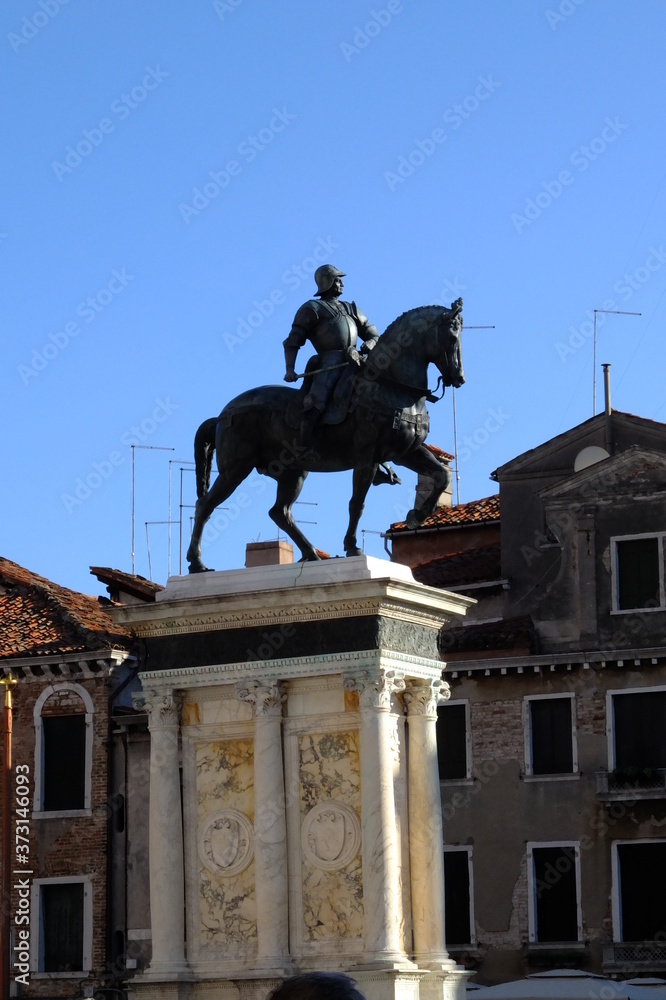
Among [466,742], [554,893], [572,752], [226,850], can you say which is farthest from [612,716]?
[226,850]

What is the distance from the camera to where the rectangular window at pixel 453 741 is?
3291 centimetres

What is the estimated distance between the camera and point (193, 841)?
64.8 feet

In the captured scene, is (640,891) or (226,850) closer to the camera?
(226,850)

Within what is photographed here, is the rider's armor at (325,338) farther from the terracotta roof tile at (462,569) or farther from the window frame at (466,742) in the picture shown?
the terracotta roof tile at (462,569)

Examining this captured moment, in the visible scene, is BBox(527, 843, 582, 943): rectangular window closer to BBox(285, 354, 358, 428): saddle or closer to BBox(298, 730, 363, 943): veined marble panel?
BBox(298, 730, 363, 943): veined marble panel

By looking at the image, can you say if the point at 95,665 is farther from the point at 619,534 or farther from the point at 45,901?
the point at 619,534

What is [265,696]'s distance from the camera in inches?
759

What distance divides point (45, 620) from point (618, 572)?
10.7 m


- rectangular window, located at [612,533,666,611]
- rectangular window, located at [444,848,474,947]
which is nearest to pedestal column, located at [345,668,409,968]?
rectangular window, located at [444,848,474,947]

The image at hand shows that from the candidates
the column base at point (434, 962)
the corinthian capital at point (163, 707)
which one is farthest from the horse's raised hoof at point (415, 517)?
the column base at point (434, 962)

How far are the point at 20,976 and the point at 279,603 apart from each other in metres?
16.1

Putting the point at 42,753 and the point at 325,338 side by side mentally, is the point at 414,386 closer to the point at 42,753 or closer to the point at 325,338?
the point at 325,338

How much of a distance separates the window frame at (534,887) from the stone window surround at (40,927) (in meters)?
7.53

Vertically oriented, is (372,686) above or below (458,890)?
above
